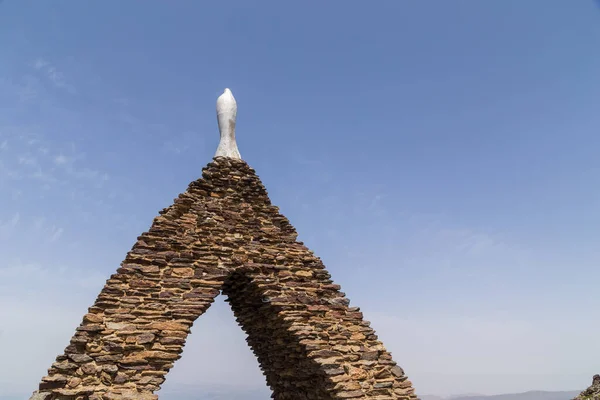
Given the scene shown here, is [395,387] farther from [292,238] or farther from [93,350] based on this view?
[93,350]

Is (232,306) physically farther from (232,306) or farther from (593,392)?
(593,392)

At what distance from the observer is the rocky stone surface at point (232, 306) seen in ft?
26.0

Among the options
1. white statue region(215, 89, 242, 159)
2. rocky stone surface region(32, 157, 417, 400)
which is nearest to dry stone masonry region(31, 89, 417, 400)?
rocky stone surface region(32, 157, 417, 400)

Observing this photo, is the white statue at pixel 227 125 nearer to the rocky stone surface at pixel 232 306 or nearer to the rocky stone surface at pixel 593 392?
the rocky stone surface at pixel 232 306

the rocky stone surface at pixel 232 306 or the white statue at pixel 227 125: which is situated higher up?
the white statue at pixel 227 125

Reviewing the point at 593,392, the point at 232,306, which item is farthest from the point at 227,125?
the point at 593,392

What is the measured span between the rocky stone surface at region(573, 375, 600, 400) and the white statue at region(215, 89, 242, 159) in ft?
42.4

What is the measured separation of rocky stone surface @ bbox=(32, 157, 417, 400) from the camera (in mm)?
7930

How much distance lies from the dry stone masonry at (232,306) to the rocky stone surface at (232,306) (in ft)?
0.07

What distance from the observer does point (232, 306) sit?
11586mm

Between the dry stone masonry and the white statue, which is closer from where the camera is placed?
the dry stone masonry

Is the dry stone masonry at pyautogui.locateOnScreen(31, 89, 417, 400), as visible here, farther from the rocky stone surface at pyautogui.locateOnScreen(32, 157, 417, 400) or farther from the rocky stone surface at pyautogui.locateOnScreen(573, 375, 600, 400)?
the rocky stone surface at pyautogui.locateOnScreen(573, 375, 600, 400)

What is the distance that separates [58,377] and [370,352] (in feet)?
18.3

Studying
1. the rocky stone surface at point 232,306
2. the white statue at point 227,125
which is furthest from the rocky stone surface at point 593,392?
the white statue at point 227,125
